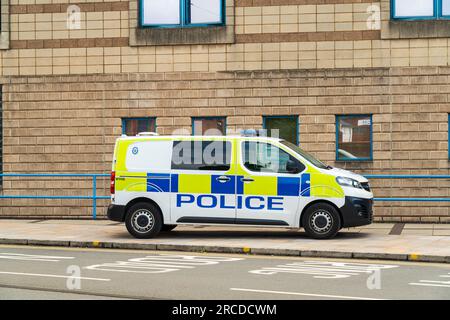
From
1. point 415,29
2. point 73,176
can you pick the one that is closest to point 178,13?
point 73,176

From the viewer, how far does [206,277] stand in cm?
1120

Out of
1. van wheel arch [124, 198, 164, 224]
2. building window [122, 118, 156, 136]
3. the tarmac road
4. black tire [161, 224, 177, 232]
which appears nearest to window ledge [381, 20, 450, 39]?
building window [122, 118, 156, 136]

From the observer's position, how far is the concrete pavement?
13672mm

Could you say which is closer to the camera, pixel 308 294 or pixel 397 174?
pixel 308 294

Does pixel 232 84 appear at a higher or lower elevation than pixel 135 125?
higher

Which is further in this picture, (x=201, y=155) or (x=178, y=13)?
(x=178, y=13)

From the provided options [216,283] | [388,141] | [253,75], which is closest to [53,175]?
[253,75]

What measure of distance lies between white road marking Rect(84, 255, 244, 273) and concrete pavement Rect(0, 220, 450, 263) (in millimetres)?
945

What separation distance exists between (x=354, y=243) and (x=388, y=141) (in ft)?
17.1

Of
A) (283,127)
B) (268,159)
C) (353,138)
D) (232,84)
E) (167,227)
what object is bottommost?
(167,227)

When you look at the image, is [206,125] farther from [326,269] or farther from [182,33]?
[326,269]

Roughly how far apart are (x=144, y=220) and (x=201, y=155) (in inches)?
60.9

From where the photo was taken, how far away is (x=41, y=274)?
37.8ft
